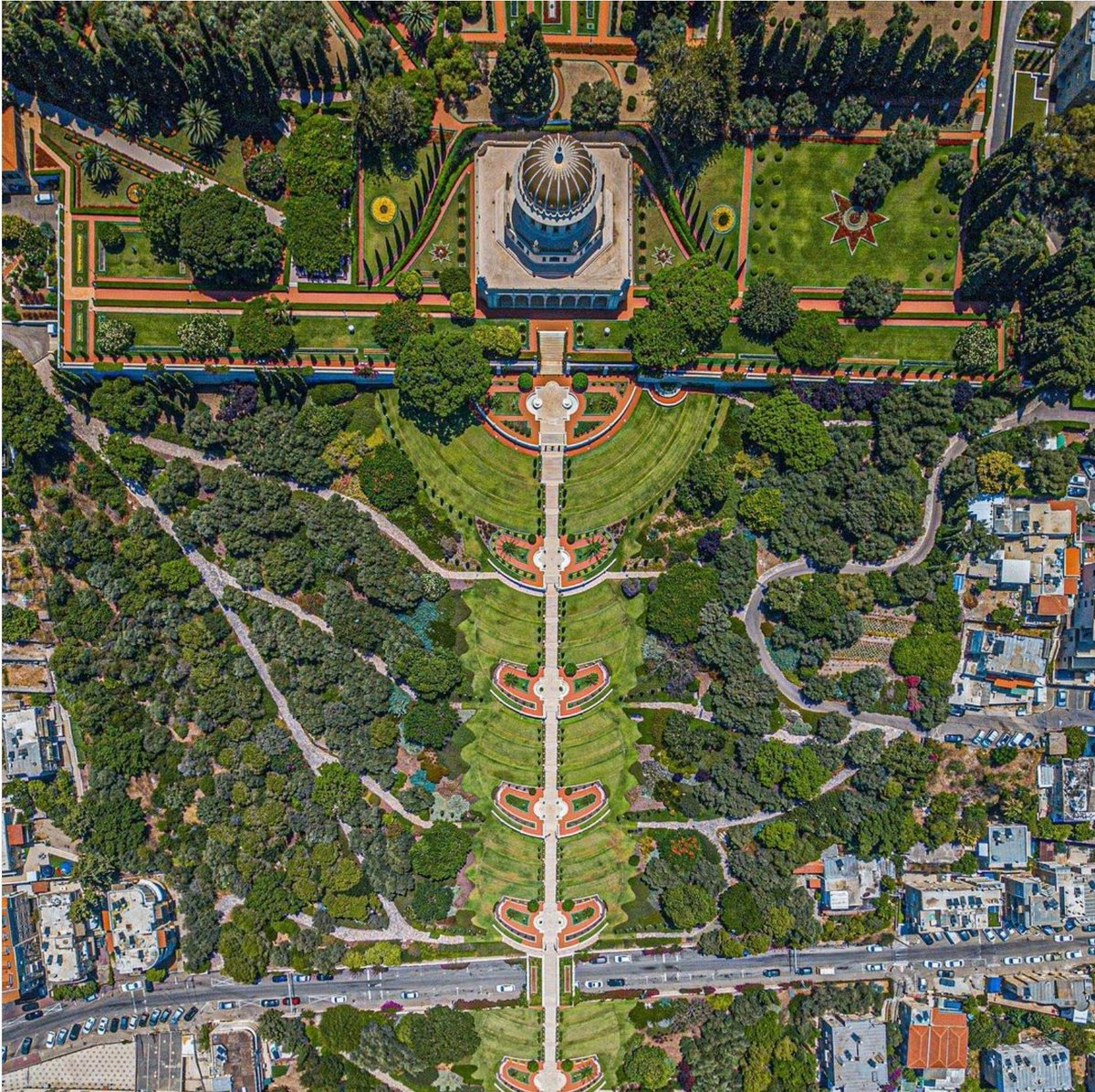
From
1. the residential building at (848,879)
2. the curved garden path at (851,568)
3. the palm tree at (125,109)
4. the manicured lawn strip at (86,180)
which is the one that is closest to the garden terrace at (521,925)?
the residential building at (848,879)

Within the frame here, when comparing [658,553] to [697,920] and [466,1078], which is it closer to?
[697,920]

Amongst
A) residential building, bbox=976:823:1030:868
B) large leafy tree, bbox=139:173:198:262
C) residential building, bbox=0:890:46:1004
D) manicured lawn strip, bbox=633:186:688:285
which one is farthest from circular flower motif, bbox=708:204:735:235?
residential building, bbox=0:890:46:1004

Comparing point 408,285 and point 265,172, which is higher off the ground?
point 265,172

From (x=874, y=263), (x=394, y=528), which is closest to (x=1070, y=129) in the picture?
(x=874, y=263)

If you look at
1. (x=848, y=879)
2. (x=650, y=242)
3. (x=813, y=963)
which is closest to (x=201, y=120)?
(x=650, y=242)

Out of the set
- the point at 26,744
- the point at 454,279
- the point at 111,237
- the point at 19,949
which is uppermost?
the point at 111,237

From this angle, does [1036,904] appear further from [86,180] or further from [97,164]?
[86,180]

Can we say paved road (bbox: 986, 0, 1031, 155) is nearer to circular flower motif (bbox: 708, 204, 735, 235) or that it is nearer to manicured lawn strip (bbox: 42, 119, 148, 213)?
circular flower motif (bbox: 708, 204, 735, 235)
